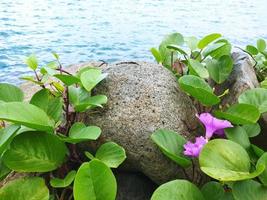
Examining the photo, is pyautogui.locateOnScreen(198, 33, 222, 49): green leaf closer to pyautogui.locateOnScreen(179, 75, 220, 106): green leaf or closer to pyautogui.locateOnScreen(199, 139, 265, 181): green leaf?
pyautogui.locateOnScreen(179, 75, 220, 106): green leaf

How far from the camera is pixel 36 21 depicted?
5051 mm

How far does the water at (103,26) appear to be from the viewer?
3.58 metres

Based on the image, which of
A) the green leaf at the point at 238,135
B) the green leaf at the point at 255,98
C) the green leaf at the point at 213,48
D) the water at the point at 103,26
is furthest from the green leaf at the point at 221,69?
the water at the point at 103,26

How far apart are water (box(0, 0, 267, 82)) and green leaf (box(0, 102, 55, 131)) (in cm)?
205

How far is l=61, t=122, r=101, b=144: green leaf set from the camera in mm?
843

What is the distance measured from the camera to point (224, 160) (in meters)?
0.72

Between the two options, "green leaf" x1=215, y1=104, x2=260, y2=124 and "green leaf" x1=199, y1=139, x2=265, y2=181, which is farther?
"green leaf" x1=215, y1=104, x2=260, y2=124

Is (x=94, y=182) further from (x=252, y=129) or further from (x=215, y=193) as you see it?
(x=252, y=129)

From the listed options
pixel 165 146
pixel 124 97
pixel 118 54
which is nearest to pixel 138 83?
pixel 124 97

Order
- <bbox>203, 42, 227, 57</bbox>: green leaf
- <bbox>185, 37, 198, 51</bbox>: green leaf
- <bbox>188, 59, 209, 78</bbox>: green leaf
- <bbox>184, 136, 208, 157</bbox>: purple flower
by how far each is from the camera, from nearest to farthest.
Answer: <bbox>184, 136, 208, 157</bbox>: purple flower < <bbox>188, 59, 209, 78</bbox>: green leaf < <bbox>203, 42, 227, 57</bbox>: green leaf < <bbox>185, 37, 198, 51</bbox>: green leaf

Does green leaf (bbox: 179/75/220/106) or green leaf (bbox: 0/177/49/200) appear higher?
green leaf (bbox: 179/75/220/106)

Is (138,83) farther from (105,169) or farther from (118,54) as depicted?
(118,54)

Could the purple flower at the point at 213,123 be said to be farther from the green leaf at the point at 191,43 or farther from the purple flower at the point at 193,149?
the green leaf at the point at 191,43

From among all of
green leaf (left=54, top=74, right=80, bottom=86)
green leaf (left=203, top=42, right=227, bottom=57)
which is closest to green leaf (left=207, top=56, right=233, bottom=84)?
green leaf (left=203, top=42, right=227, bottom=57)
